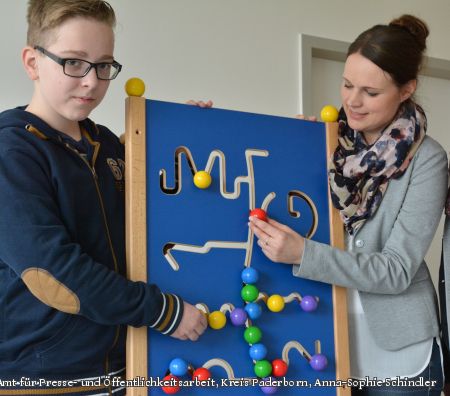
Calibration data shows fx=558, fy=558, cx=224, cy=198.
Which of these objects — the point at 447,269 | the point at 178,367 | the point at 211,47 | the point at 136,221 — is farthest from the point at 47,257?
the point at 211,47

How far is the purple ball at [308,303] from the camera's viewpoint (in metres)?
1.20

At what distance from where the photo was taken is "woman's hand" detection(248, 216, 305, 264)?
3.81 ft

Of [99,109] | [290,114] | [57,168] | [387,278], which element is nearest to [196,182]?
[57,168]

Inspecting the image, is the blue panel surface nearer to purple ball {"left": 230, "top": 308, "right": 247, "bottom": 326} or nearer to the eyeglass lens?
purple ball {"left": 230, "top": 308, "right": 247, "bottom": 326}

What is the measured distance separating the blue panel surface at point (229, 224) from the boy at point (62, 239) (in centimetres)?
8

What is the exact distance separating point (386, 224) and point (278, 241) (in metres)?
0.25

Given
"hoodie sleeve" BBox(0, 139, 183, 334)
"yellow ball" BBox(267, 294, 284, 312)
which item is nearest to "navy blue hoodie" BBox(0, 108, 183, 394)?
"hoodie sleeve" BBox(0, 139, 183, 334)

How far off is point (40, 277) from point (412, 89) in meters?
0.88

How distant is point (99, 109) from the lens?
1901mm

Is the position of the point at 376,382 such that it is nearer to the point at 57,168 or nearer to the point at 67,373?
the point at 67,373

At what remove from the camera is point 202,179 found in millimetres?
1148

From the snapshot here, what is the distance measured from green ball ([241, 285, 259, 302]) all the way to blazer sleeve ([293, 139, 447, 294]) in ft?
0.35

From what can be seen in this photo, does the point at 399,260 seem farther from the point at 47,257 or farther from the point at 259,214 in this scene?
the point at 47,257

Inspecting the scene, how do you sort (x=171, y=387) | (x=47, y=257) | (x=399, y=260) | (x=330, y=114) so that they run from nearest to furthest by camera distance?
(x=47, y=257), (x=171, y=387), (x=399, y=260), (x=330, y=114)
